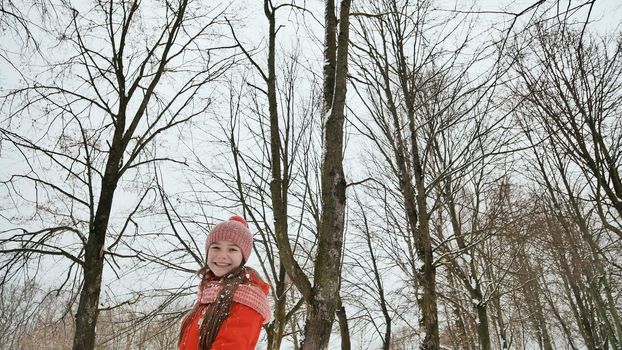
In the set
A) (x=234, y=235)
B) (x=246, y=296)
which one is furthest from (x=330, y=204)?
(x=246, y=296)

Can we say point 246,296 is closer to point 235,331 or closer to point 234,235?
point 235,331

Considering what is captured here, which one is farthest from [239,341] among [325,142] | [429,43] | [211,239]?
[429,43]

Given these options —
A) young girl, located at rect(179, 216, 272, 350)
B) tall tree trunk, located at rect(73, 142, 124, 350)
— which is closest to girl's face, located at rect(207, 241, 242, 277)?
young girl, located at rect(179, 216, 272, 350)

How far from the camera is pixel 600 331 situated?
15.4m

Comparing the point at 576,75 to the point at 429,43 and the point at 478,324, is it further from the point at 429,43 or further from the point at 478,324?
the point at 478,324

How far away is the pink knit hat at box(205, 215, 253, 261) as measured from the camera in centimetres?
217

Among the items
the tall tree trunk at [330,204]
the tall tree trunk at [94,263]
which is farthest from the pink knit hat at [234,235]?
the tall tree trunk at [94,263]

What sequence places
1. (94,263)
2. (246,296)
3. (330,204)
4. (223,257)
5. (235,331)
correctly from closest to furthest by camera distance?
(235,331)
(246,296)
(223,257)
(330,204)
(94,263)

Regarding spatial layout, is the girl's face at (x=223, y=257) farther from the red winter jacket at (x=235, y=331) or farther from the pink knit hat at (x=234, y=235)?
the red winter jacket at (x=235, y=331)

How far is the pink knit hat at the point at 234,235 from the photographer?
2.17 metres

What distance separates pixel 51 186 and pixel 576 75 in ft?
33.6

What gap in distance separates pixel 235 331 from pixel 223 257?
1.52 feet

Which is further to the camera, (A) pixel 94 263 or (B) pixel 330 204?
(A) pixel 94 263

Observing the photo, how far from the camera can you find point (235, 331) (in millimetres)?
1789
